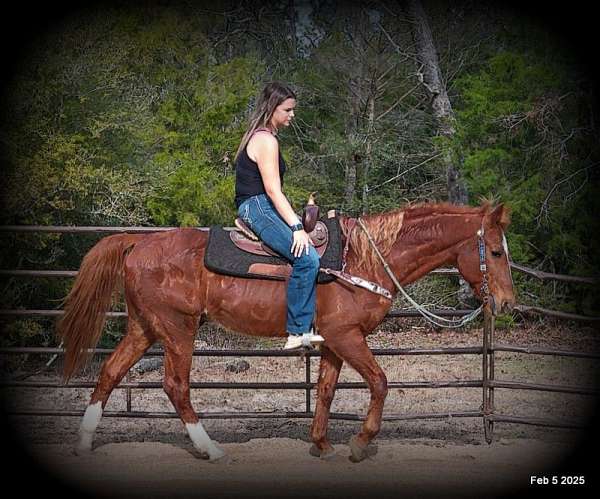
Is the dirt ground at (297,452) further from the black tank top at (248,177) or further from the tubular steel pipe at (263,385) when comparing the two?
the black tank top at (248,177)

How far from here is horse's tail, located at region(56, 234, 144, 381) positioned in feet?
16.7

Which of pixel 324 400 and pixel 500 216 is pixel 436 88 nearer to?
pixel 500 216

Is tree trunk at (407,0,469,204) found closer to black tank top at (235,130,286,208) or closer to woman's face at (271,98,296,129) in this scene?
woman's face at (271,98,296,129)

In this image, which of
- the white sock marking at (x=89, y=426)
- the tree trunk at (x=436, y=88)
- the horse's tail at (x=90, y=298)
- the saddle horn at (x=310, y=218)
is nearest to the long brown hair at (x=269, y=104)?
the saddle horn at (x=310, y=218)

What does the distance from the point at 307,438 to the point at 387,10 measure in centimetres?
952

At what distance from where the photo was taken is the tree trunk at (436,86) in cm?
1316

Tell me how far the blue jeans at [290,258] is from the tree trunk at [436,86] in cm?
860

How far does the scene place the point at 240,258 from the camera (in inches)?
190

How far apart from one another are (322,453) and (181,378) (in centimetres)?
110

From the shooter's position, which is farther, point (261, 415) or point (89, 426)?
point (261, 415)

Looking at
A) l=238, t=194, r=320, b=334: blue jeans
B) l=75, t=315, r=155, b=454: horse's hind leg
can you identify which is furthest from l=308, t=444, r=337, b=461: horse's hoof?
l=75, t=315, r=155, b=454: horse's hind leg

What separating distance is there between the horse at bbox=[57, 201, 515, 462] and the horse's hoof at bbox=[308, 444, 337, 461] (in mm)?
15

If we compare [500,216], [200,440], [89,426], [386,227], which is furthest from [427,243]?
[89,426]

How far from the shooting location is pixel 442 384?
18.6 feet
